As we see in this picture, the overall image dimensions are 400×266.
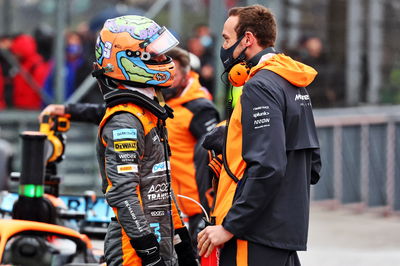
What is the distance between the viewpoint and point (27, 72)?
1468 cm

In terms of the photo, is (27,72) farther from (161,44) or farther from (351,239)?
(161,44)

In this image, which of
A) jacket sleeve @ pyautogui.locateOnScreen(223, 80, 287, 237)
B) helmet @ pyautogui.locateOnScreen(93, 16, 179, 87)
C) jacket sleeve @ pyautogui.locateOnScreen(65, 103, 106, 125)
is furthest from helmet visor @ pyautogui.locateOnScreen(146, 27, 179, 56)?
jacket sleeve @ pyautogui.locateOnScreen(65, 103, 106, 125)

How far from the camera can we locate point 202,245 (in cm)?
475

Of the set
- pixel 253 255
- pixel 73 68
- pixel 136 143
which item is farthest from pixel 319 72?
pixel 253 255

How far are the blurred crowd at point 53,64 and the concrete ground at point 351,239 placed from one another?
7.15 ft

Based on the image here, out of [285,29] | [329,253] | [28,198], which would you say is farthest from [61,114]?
[285,29]

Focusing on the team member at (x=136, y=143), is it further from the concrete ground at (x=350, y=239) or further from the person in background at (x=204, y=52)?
the person in background at (x=204, y=52)

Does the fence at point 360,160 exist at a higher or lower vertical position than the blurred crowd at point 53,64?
lower

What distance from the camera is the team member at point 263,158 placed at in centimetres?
454

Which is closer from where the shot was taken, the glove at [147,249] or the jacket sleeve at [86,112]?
the glove at [147,249]

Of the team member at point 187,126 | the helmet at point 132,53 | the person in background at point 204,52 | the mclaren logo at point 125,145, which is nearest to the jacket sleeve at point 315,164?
the helmet at point 132,53

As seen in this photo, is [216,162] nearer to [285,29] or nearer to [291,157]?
[291,157]

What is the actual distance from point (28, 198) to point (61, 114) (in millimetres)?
628

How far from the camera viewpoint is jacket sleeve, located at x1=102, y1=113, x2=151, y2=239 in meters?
4.69
